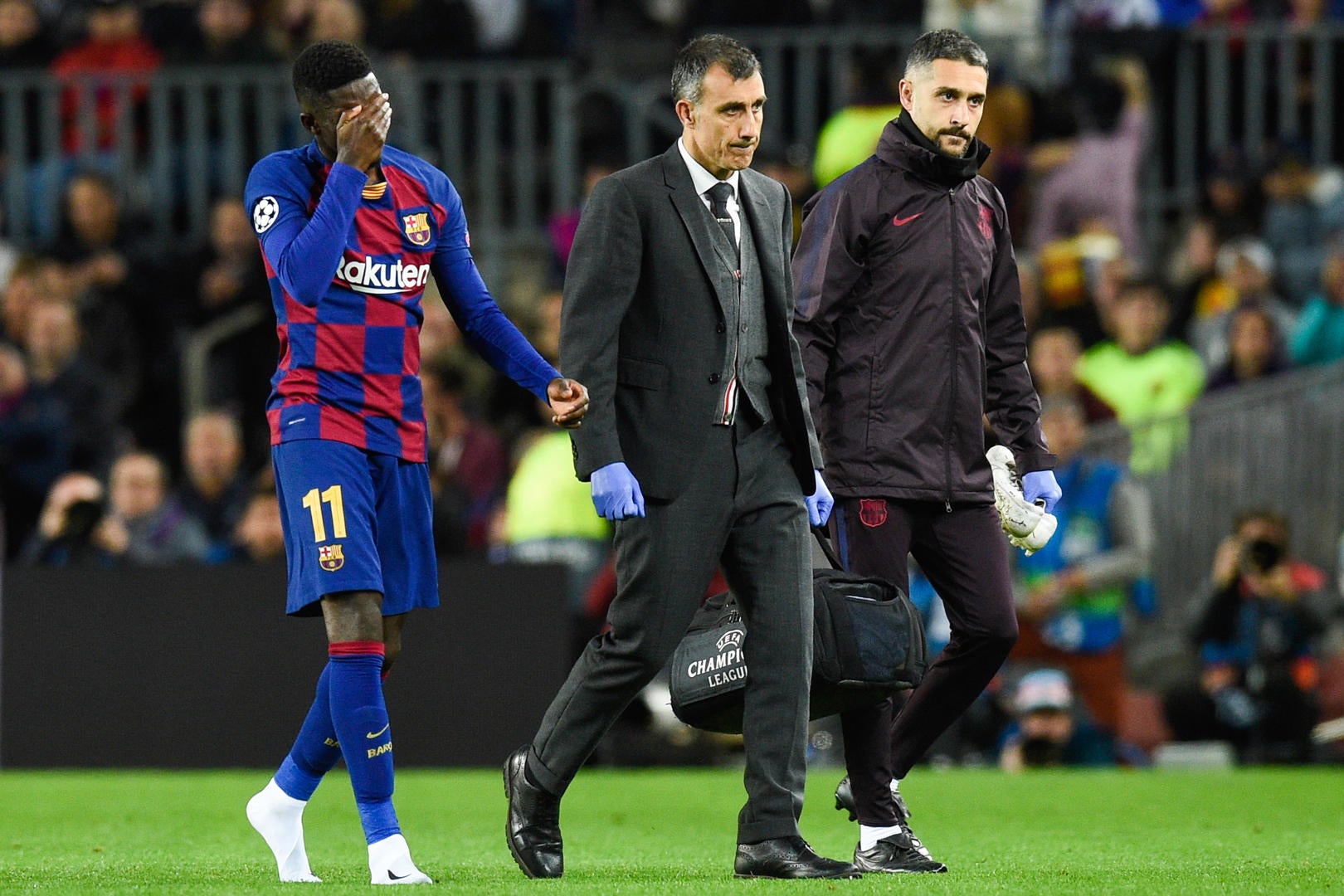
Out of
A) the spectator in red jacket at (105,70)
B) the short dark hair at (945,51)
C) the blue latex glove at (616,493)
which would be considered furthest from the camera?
the spectator in red jacket at (105,70)

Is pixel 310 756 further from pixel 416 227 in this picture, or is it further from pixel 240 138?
pixel 240 138

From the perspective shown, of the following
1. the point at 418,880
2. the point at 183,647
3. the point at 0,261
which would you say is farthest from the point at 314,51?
the point at 0,261

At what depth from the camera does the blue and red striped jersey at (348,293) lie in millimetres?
5805

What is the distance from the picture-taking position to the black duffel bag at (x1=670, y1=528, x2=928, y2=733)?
614cm

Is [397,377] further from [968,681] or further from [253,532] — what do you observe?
[253,532]

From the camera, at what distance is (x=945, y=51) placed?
6.66 metres

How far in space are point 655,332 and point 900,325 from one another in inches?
38.0

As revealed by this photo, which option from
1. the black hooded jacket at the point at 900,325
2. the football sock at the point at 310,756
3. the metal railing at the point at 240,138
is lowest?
the football sock at the point at 310,756

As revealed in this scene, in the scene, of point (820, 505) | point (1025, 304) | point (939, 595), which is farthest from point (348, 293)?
point (1025, 304)

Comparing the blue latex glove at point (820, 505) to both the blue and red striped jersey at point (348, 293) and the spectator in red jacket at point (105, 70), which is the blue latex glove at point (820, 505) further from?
the spectator in red jacket at point (105, 70)

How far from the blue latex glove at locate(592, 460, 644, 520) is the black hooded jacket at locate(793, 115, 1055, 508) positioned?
0.95 meters

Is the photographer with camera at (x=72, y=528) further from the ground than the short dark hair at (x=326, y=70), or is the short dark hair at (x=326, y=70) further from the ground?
the short dark hair at (x=326, y=70)

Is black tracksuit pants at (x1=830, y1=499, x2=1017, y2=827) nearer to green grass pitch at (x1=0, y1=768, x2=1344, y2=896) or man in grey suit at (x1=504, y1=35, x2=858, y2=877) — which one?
green grass pitch at (x1=0, y1=768, x2=1344, y2=896)

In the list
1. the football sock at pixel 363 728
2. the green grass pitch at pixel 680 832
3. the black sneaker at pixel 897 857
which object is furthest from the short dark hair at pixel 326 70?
the black sneaker at pixel 897 857
